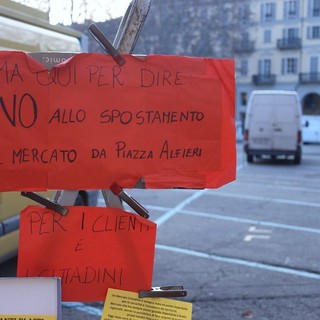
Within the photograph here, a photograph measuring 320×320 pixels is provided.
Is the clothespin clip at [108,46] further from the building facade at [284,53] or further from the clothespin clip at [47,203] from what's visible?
the building facade at [284,53]

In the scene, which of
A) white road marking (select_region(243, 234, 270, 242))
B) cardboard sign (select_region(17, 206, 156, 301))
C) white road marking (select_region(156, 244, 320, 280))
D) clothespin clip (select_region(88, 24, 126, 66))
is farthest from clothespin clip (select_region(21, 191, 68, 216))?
white road marking (select_region(243, 234, 270, 242))

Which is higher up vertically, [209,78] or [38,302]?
[209,78]

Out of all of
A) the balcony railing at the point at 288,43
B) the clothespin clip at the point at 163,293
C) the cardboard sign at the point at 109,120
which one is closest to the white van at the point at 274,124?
the cardboard sign at the point at 109,120

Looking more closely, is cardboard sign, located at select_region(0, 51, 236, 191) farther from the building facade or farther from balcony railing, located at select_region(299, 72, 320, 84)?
balcony railing, located at select_region(299, 72, 320, 84)

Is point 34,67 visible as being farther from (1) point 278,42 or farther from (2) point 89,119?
(1) point 278,42

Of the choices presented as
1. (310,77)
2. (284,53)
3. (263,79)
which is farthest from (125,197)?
(284,53)

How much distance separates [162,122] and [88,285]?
0.80 meters

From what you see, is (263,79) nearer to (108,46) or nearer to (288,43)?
(288,43)

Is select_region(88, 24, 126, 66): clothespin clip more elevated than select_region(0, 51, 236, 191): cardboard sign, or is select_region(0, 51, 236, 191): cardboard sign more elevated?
select_region(88, 24, 126, 66): clothespin clip

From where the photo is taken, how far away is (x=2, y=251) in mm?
4012

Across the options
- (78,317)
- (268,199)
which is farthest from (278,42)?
(78,317)

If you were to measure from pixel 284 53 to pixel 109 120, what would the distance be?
55133 millimetres

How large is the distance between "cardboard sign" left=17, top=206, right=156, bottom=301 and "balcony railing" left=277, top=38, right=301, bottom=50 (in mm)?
54071

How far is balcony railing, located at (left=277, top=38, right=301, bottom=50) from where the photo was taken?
176ft
